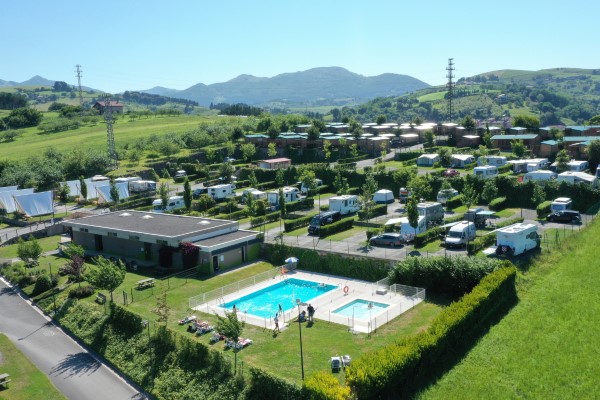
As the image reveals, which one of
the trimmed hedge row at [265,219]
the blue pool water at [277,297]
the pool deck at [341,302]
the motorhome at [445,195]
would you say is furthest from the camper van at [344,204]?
the blue pool water at [277,297]

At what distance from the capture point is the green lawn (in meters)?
23.6

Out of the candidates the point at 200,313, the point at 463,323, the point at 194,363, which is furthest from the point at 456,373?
the point at 200,313

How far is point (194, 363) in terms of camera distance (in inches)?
969

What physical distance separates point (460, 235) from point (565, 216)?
10443 millimetres

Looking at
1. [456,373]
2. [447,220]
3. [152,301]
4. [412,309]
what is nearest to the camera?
[456,373]

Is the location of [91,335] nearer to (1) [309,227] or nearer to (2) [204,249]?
(2) [204,249]

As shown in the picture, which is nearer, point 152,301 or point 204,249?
point 152,301

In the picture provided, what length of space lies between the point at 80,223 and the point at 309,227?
800 inches

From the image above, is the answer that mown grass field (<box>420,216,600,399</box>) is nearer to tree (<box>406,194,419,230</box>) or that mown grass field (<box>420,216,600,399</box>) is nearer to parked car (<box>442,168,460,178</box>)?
tree (<box>406,194,419,230</box>)

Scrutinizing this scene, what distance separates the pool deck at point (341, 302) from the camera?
27981 mm

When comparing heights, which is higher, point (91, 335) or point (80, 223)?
point (80, 223)

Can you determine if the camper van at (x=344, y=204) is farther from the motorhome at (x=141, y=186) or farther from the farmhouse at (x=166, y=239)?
the motorhome at (x=141, y=186)

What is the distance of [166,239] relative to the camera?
39.0 meters

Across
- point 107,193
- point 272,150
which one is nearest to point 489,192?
point 272,150
